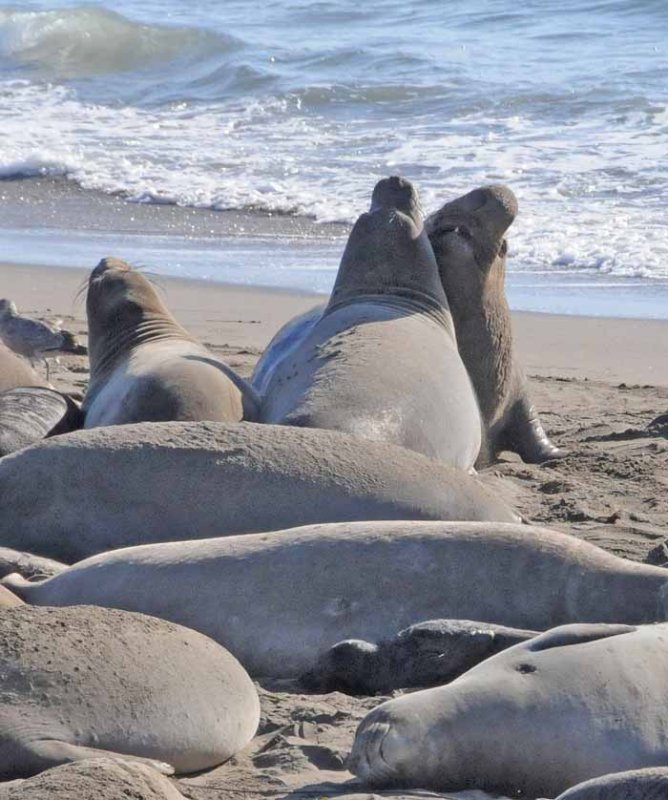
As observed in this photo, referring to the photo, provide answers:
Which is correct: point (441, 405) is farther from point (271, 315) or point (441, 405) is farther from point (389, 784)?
point (271, 315)

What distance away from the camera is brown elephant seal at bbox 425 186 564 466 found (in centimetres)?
677

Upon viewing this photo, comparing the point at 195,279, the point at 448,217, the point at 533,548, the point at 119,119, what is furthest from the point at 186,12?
the point at 533,548

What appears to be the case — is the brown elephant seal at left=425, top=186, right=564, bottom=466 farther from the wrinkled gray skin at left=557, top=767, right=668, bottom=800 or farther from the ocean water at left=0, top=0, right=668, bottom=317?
the wrinkled gray skin at left=557, top=767, right=668, bottom=800

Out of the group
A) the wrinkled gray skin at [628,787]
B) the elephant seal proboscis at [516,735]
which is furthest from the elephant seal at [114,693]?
the wrinkled gray skin at [628,787]

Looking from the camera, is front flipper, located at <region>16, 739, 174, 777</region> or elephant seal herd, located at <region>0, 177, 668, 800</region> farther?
elephant seal herd, located at <region>0, 177, 668, 800</region>

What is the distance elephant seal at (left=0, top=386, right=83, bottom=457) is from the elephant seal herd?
0.5 inches

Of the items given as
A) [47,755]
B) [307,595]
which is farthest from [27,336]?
[47,755]

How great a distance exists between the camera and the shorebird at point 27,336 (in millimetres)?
7594

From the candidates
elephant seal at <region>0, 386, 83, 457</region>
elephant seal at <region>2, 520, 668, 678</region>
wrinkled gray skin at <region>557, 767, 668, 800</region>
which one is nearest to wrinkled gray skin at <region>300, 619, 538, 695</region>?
elephant seal at <region>2, 520, 668, 678</region>

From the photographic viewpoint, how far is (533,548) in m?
3.81

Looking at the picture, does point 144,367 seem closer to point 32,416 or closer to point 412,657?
point 32,416

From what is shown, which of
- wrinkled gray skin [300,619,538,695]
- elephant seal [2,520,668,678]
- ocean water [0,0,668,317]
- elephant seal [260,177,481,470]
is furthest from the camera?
ocean water [0,0,668,317]

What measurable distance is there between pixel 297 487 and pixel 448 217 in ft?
9.28

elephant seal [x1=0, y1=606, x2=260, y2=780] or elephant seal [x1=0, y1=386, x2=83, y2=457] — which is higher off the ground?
elephant seal [x1=0, y1=606, x2=260, y2=780]
